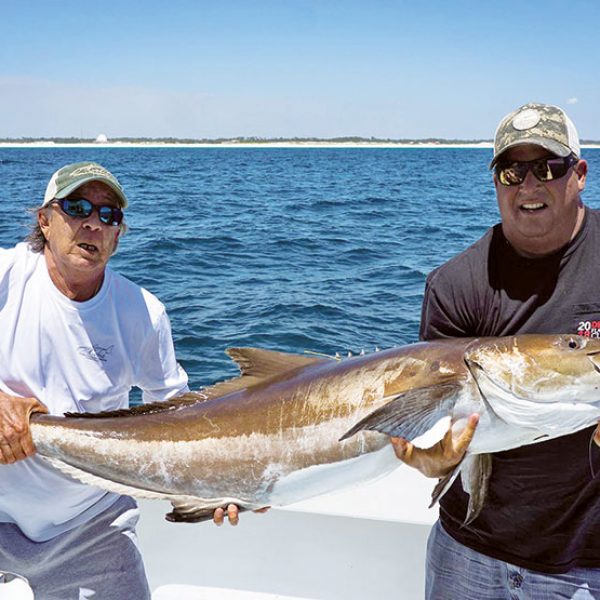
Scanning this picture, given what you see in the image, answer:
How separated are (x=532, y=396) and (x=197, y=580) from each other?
2.60 meters

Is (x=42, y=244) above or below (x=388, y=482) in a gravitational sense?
above

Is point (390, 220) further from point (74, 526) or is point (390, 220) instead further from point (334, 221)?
point (74, 526)

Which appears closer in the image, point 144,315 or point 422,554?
point 144,315

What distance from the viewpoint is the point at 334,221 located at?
21797 millimetres

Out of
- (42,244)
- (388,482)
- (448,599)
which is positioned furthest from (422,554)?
(42,244)

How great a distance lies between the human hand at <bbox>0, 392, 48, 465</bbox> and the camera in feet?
9.22

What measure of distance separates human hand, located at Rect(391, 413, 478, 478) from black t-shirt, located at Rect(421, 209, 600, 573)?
0.78 feet

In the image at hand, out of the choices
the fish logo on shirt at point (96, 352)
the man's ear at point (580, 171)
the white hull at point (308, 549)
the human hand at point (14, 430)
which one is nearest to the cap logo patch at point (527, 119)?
the man's ear at point (580, 171)

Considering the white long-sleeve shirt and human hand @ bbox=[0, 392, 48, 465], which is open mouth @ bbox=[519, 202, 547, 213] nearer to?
the white long-sleeve shirt

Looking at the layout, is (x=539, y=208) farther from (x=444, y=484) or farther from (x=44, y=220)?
(x=44, y=220)

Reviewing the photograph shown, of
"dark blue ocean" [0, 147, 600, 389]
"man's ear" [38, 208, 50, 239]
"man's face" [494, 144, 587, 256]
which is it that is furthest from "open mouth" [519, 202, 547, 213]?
"dark blue ocean" [0, 147, 600, 389]

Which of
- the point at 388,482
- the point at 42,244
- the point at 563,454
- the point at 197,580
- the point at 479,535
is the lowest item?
the point at 197,580

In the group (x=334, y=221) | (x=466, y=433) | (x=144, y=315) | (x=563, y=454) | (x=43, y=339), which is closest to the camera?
(x=466, y=433)

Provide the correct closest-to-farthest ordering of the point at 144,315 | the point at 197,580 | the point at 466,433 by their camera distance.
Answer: the point at 466,433
the point at 144,315
the point at 197,580
